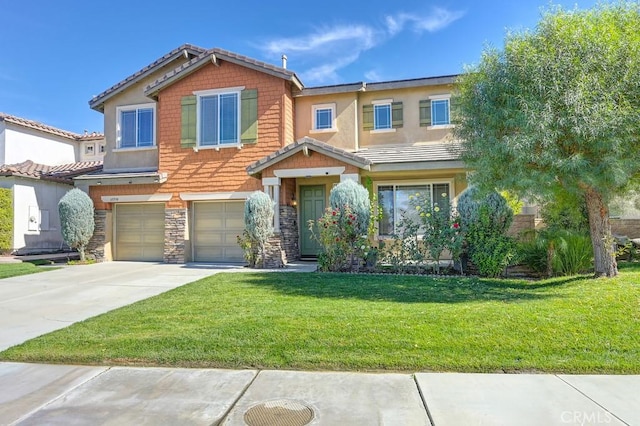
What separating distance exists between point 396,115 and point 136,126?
10134 mm

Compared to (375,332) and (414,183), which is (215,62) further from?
(375,332)

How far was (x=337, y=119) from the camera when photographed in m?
14.8

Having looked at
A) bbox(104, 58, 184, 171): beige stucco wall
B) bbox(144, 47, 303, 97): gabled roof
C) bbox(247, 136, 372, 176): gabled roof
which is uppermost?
bbox(144, 47, 303, 97): gabled roof

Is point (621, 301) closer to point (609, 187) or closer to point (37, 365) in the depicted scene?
point (609, 187)

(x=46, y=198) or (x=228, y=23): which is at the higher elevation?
(x=228, y=23)

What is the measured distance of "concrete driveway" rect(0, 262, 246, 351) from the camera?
651cm

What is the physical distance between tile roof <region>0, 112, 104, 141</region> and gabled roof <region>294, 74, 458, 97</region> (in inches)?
541

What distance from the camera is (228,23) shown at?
1442 centimetres

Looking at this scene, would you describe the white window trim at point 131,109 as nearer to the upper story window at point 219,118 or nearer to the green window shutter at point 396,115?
the upper story window at point 219,118

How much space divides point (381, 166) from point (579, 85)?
6288 mm

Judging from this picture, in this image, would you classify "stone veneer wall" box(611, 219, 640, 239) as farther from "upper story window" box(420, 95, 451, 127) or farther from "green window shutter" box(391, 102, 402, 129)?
"green window shutter" box(391, 102, 402, 129)

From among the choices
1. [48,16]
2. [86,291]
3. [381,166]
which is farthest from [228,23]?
[86,291]

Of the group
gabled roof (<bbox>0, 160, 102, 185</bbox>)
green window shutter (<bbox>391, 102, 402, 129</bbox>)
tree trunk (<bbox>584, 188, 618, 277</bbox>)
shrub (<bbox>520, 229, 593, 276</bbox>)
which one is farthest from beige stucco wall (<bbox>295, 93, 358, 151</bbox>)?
gabled roof (<bbox>0, 160, 102, 185</bbox>)

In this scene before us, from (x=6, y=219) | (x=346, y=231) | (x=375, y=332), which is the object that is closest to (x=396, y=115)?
(x=346, y=231)
